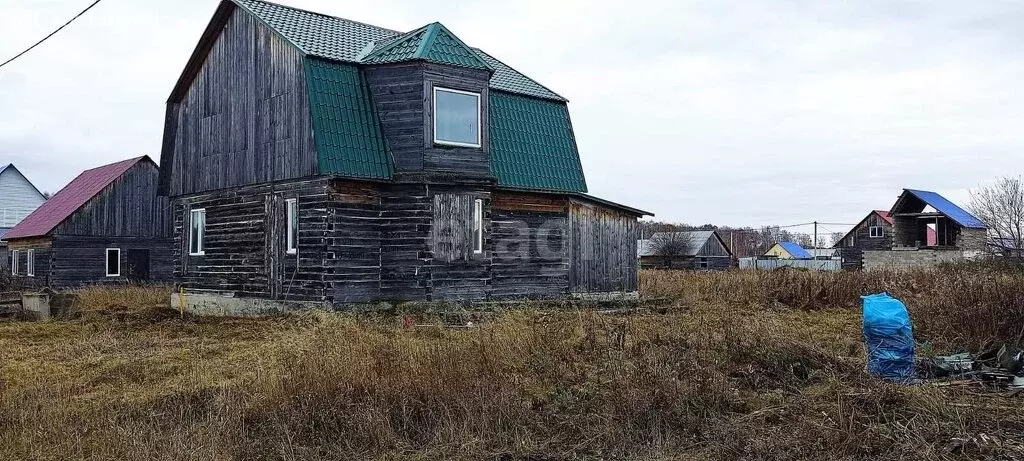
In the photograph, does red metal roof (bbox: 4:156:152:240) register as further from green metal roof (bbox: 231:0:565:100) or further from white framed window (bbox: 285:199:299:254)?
white framed window (bbox: 285:199:299:254)

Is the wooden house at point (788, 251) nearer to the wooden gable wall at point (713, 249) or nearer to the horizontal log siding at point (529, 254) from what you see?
the wooden gable wall at point (713, 249)

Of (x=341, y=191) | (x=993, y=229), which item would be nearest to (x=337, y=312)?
(x=341, y=191)

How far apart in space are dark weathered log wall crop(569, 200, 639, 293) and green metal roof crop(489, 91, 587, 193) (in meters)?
0.93

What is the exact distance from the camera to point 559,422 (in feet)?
23.2

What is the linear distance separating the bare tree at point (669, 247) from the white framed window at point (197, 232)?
132 ft

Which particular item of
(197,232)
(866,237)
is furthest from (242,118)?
(866,237)

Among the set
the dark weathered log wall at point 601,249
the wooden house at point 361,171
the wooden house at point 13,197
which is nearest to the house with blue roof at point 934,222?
the dark weathered log wall at point 601,249

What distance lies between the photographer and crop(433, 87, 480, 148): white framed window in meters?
17.8

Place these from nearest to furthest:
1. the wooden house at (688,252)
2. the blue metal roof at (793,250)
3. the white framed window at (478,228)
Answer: the white framed window at (478,228)
the wooden house at (688,252)
the blue metal roof at (793,250)

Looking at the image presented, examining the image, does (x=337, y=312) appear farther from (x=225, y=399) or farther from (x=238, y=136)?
(x=225, y=399)

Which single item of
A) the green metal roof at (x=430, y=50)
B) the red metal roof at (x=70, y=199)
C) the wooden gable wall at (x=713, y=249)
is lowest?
the wooden gable wall at (x=713, y=249)

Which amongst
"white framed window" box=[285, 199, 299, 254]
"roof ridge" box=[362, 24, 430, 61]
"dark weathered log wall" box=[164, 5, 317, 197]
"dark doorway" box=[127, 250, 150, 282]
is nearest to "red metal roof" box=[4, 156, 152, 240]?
"dark doorway" box=[127, 250, 150, 282]

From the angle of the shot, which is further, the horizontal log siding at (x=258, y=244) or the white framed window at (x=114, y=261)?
the white framed window at (x=114, y=261)

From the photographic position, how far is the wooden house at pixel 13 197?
42.1 meters
